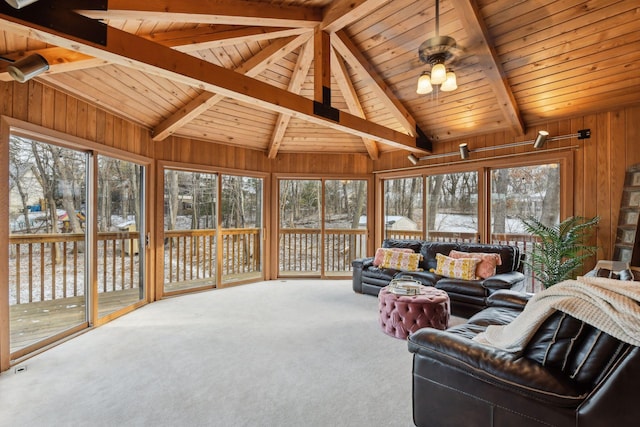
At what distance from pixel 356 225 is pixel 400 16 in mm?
3943

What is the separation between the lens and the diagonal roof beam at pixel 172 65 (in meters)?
1.98

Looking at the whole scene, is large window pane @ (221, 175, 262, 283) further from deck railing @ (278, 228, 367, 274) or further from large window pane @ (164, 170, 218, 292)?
deck railing @ (278, 228, 367, 274)

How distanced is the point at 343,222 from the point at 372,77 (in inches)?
121

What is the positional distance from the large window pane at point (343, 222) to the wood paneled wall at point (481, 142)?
60.7 inches

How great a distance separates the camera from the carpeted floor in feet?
6.53

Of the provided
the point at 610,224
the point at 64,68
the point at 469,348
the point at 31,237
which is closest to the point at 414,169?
the point at 610,224

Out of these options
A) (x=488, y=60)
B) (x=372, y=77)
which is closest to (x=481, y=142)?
(x=488, y=60)

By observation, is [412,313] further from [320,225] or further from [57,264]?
[57,264]

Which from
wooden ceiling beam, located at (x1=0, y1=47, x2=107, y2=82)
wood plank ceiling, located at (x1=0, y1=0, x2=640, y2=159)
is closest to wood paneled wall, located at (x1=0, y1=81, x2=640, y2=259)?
wood plank ceiling, located at (x1=0, y1=0, x2=640, y2=159)

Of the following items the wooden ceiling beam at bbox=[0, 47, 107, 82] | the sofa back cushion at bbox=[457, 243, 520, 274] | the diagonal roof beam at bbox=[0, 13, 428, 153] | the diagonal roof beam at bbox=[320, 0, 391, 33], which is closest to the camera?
the diagonal roof beam at bbox=[0, 13, 428, 153]

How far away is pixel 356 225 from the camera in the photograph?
654 centimetres

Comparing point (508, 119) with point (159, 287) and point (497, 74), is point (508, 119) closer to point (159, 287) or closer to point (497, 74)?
point (497, 74)

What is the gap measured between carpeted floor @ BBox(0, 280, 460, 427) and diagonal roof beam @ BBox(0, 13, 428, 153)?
2367 millimetres

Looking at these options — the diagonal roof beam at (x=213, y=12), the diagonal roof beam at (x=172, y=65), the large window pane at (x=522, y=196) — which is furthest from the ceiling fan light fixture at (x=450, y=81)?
the large window pane at (x=522, y=196)
